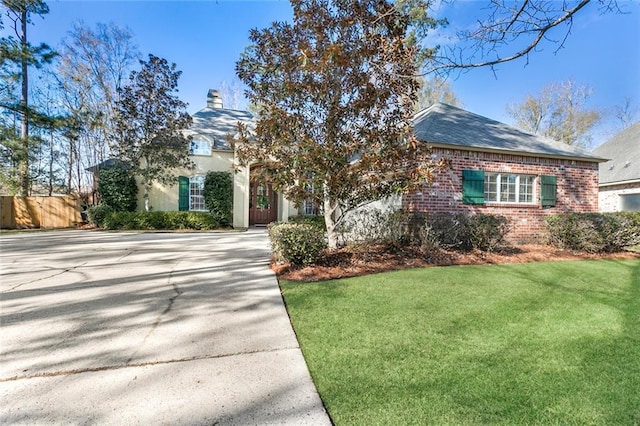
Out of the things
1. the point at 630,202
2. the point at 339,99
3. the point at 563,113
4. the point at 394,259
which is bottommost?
the point at 394,259

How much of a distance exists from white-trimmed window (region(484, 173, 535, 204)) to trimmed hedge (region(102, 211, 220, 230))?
11395mm

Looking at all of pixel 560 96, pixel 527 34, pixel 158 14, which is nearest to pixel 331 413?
pixel 527 34

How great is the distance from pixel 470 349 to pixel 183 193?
48.2 ft

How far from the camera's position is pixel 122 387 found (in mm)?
2143

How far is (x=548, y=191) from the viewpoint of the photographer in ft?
31.1

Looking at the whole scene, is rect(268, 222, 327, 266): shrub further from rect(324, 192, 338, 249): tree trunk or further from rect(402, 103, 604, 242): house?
rect(402, 103, 604, 242): house

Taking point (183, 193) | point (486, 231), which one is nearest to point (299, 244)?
point (486, 231)

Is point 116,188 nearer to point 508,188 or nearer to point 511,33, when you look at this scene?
point 511,33

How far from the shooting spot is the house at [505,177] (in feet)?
27.9

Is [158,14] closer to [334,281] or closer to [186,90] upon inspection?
[186,90]

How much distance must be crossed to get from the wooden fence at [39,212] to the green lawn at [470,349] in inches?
651

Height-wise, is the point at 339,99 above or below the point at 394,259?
above

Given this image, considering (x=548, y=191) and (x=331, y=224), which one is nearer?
(x=331, y=224)

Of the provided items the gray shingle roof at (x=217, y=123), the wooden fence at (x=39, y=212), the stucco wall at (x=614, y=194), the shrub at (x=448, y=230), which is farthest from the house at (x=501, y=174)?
the wooden fence at (x=39, y=212)
